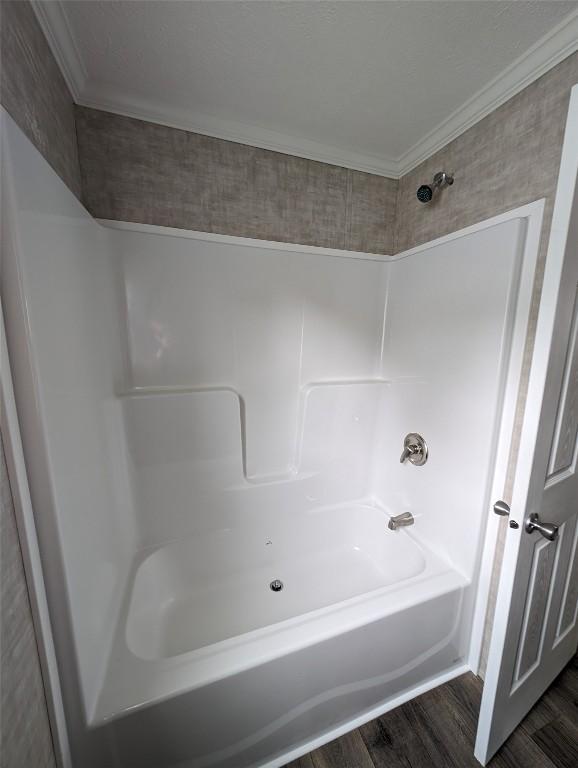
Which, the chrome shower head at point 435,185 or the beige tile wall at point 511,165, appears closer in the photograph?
the beige tile wall at point 511,165

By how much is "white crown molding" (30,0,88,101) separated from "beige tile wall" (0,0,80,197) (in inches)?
0.9

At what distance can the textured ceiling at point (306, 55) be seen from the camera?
2.88ft

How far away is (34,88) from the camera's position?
0.83 meters

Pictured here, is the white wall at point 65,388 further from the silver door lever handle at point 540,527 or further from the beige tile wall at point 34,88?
the silver door lever handle at point 540,527

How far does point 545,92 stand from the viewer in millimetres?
1014

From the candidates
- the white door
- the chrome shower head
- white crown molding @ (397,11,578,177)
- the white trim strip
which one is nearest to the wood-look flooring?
the white door

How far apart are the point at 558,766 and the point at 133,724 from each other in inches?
56.7

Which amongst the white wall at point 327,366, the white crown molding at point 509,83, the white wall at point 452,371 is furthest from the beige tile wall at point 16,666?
the white crown molding at point 509,83

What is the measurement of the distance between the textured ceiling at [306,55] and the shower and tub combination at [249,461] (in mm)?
508

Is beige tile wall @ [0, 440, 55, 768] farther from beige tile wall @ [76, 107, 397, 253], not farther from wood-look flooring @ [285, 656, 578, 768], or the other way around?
beige tile wall @ [76, 107, 397, 253]

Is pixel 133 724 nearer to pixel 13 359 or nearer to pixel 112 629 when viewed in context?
pixel 112 629

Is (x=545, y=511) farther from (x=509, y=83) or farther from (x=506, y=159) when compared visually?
(x=509, y=83)

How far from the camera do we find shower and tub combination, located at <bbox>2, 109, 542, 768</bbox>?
819 mm

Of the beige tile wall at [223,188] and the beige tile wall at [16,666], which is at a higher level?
the beige tile wall at [223,188]
